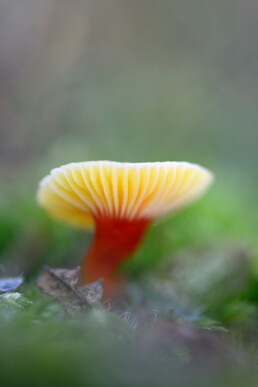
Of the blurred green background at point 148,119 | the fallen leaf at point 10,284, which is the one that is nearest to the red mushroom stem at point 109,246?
the blurred green background at point 148,119

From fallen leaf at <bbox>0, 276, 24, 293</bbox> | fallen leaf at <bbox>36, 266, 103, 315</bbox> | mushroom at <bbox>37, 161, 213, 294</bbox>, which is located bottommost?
fallen leaf at <bbox>0, 276, 24, 293</bbox>

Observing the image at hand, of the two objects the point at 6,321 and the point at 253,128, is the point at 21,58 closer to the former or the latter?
the point at 253,128

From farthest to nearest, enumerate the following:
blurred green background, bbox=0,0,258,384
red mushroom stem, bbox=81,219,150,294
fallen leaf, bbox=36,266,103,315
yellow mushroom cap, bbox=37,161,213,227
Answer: blurred green background, bbox=0,0,258,384
red mushroom stem, bbox=81,219,150,294
yellow mushroom cap, bbox=37,161,213,227
fallen leaf, bbox=36,266,103,315

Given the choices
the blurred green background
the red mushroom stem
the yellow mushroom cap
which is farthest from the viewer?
the blurred green background

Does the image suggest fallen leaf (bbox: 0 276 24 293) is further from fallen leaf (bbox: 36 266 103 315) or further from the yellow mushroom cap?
the yellow mushroom cap

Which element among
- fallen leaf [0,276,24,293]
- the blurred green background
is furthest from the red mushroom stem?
fallen leaf [0,276,24,293]

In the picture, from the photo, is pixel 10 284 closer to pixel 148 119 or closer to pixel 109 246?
pixel 109 246

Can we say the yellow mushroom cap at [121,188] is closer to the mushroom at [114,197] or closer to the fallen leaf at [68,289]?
the mushroom at [114,197]
